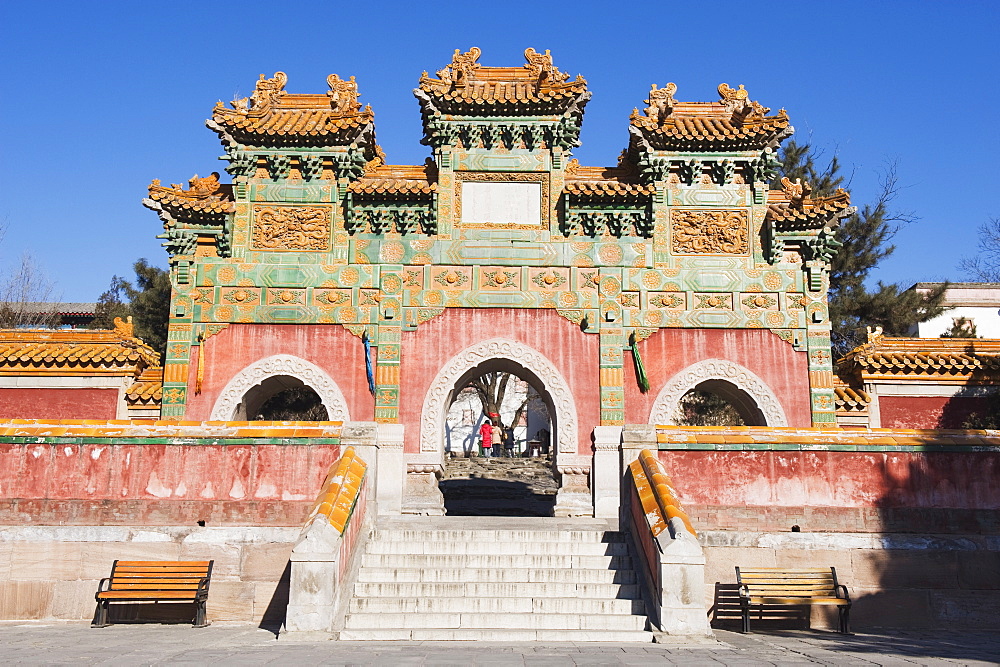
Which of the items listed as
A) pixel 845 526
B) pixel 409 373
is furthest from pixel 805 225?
pixel 409 373

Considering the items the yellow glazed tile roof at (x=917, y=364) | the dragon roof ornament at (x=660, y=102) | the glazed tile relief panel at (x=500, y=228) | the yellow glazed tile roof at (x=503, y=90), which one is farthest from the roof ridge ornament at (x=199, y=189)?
the yellow glazed tile roof at (x=917, y=364)

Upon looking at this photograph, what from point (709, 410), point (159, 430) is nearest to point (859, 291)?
point (709, 410)

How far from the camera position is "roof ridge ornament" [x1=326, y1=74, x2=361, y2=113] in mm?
16016

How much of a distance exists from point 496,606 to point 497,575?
690 millimetres

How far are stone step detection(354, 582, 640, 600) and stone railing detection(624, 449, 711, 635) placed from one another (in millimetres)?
460

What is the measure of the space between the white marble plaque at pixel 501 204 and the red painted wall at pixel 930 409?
7.29 m

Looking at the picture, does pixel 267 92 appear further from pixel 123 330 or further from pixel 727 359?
pixel 727 359

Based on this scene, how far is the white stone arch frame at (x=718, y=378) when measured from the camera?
14.9m

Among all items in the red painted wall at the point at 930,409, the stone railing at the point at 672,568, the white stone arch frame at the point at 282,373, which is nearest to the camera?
the stone railing at the point at 672,568

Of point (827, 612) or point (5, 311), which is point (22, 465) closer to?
point (827, 612)

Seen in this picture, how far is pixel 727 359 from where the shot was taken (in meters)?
15.2

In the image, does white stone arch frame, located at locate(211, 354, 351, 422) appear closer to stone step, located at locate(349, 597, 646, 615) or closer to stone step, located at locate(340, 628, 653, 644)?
stone step, located at locate(349, 597, 646, 615)

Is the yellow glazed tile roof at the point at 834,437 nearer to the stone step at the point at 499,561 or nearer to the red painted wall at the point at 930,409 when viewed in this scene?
the stone step at the point at 499,561

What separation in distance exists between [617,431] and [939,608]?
5.29 meters
